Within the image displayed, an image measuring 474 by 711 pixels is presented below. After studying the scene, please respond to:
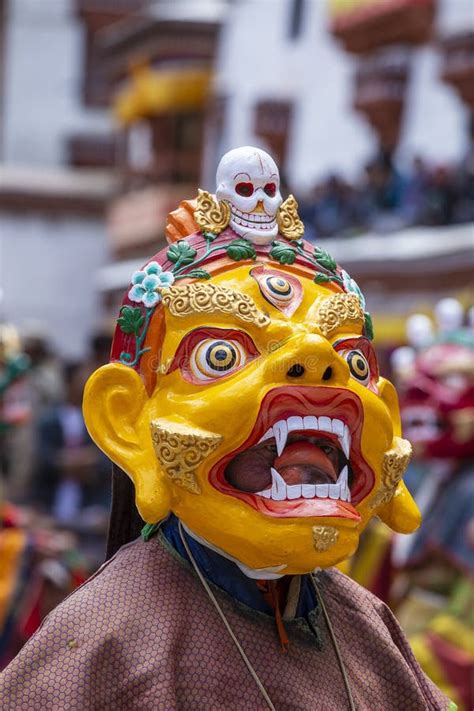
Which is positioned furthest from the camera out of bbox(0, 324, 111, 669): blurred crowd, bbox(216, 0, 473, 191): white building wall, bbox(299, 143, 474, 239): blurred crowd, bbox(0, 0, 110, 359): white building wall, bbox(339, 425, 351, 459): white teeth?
bbox(0, 0, 110, 359): white building wall

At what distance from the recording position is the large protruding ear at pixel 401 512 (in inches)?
123

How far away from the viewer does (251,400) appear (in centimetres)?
284

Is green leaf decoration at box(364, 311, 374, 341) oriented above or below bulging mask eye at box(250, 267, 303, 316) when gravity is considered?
below

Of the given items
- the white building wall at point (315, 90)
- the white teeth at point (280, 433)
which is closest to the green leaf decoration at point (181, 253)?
the white teeth at point (280, 433)

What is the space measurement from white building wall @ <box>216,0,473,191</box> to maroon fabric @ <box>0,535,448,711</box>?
32.7ft

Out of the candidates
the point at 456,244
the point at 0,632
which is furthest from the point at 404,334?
the point at 0,632

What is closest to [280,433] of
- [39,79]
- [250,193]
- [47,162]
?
[250,193]

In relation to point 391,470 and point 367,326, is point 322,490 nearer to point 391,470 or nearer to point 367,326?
point 391,470

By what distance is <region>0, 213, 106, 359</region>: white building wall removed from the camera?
61.1ft

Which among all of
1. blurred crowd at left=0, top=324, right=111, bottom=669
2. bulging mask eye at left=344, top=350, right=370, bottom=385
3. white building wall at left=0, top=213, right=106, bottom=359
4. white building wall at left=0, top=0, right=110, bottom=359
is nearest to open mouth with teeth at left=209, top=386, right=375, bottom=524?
bulging mask eye at left=344, top=350, right=370, bottom=385

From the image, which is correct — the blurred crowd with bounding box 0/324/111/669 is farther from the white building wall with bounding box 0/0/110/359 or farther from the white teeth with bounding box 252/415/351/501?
the white building wall with bounding box 0/0/110/359

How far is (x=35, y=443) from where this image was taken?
8.20m

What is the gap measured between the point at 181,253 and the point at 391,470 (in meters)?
0.64

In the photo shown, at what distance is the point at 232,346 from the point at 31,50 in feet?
61.8
